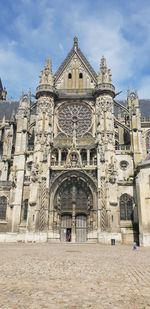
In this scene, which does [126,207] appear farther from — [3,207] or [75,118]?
[3,207]

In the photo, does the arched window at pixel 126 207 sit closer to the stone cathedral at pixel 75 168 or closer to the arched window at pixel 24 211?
the stone cathedral at pixel 75 168

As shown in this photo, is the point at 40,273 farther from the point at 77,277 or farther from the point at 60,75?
the point at 60,75

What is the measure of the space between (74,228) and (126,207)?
230 inches

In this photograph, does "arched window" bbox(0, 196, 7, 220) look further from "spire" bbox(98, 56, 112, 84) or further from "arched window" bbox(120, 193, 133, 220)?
"spire" bbox(98, 56, 112, 84)

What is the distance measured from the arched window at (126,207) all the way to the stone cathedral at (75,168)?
0.10 metres

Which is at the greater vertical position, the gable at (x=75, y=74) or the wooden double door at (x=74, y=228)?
the gable at (x=75, y=74)

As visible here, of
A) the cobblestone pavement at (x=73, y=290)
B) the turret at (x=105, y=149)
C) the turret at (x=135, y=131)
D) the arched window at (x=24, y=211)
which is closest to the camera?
the cobblestone pavement at (x=73, y=290)

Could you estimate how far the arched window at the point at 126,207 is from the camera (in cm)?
2753

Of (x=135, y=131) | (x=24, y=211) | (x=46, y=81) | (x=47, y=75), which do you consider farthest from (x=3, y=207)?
(x=135, y=131)

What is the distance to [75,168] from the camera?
2842 centimetres

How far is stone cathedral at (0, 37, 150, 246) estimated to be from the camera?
2625cm

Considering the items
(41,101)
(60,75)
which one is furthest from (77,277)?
(60,75)

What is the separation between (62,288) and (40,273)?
79.4 inches

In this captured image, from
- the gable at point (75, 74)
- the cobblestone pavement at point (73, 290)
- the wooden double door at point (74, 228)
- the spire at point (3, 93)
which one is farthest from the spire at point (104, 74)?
the cobblestone pavement at point (73, 290)
